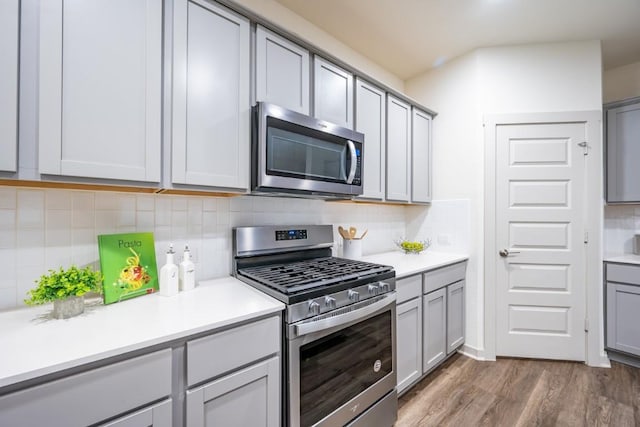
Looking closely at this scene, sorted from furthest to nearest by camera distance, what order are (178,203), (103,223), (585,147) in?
(585,147)
(178,203)
(103,223)

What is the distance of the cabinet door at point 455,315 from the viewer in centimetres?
239

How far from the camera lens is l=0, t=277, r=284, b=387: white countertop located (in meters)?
0.78

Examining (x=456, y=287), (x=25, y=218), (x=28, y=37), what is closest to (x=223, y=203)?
(x=25, y=218)

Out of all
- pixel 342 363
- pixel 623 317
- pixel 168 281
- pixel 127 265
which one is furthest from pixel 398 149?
pixel 623 317

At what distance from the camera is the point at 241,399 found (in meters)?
1.12

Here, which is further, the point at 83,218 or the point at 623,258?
Result: the point at 623,258

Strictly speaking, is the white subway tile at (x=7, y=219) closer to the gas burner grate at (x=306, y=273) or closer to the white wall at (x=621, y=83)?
the gas burner grate at (x=306, y=273)

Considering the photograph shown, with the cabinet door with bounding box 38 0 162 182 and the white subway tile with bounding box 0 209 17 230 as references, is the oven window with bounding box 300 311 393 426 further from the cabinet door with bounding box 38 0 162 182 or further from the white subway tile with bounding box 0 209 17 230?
the white subway tile with bounding box 0 209 17 230

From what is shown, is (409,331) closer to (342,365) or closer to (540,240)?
(342,365)

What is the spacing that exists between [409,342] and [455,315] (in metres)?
0.76

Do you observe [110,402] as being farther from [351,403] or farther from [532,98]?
[532,98]

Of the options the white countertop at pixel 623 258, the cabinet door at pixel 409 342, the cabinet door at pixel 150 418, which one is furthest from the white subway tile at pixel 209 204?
the white countertop at pixel 623 258

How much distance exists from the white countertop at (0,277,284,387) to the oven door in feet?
0.88

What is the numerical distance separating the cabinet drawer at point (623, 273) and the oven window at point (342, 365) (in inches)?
89.7
